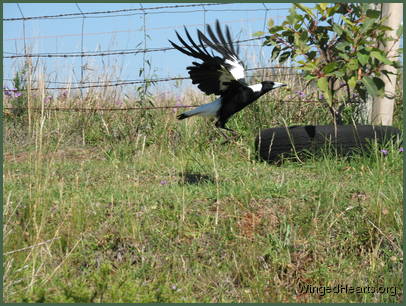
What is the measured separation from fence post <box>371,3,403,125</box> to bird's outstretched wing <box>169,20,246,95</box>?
1540 mm

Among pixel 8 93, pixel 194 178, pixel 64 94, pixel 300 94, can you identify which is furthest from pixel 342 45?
pixel 8 93

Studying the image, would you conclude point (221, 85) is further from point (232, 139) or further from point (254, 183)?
point (254, 183)

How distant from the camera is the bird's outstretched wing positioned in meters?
4.98

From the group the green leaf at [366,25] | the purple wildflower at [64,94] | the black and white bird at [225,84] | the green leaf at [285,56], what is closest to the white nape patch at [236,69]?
the black and white bird at [225,84]

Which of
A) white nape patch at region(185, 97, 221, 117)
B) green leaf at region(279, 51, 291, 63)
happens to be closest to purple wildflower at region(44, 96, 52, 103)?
white nape patch at region(185, 97, 221, 117)

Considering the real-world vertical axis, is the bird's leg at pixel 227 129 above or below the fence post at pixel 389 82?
below

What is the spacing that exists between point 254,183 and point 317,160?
1.36 metres

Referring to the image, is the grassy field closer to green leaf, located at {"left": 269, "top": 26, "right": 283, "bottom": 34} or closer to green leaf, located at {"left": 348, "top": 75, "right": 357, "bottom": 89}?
green leaf, located at {"left": 348, "top": 75, "right": 357, "bottom": 89}

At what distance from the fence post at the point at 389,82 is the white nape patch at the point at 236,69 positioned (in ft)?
4.82

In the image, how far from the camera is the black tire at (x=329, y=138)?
5.56m

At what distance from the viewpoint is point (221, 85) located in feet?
18.3

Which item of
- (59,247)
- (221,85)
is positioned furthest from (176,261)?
(221,85)

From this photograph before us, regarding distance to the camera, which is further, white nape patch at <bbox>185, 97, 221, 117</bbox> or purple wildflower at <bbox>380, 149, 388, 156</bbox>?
white nape patch at <bbox>185, 97, 221, 117</bbox>

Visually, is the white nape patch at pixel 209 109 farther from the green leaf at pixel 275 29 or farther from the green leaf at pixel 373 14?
the green leaf at pixel 373 14
